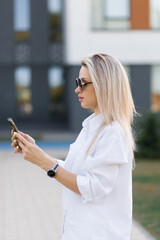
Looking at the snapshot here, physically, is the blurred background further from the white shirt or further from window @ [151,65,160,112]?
A: the white shirt

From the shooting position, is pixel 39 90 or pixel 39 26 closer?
pixel 39 26

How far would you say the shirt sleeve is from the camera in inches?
91.9

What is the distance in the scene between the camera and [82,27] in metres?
20.7

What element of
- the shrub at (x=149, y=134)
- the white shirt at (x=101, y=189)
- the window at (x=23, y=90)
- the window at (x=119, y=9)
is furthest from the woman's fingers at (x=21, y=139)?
the window at (x=23, y=90)

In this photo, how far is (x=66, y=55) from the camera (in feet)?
71.2

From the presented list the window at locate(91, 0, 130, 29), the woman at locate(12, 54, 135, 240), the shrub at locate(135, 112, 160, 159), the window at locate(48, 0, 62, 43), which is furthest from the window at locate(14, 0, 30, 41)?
the woman at locate(12, 54, 135, 240)

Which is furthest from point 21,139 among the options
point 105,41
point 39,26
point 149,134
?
point 39,26

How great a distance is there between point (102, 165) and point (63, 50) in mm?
20535

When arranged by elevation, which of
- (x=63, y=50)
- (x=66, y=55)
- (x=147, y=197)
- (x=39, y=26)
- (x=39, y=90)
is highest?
(x=39, y=26)

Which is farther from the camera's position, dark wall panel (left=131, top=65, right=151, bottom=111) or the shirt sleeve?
dark wall panel (left=131, top=65, right=151, bottom=111)

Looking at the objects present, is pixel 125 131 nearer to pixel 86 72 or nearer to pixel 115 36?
pixel 86 72

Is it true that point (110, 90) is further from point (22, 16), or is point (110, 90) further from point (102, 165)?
point (22, 16)

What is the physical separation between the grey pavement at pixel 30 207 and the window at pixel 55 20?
12.6 meters

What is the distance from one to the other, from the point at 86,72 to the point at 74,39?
1869 centimetres
